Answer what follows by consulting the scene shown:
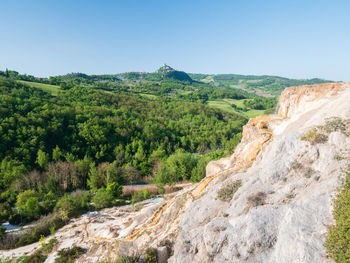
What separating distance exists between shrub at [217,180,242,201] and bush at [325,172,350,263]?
715 centimetres

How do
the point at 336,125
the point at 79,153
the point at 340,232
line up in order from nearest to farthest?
the point at 340,232, the point at 336,125, the point at 79,153

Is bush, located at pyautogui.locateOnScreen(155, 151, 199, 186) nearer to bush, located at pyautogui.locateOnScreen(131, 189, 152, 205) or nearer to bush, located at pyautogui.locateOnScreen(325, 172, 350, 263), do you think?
bush, located at pyautogui.locateOnScreen(131, 189, 152, 205)

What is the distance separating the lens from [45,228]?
30.3 m

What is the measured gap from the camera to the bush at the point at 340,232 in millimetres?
8875

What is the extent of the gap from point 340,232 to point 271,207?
3897 millimetres

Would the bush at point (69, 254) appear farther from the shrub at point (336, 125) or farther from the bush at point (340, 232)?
the shrub at point (336, 125)

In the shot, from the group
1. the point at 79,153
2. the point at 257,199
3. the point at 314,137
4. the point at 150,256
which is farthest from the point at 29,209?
the point at 314,137

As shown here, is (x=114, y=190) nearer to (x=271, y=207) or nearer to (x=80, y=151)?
(x=271, y=207)

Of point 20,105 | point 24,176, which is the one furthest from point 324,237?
point 20,105

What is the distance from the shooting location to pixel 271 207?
508 inches

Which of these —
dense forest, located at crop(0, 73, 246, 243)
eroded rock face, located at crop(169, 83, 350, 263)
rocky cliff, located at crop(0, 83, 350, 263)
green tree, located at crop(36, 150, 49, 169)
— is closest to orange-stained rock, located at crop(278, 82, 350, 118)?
rocky cliff, located at crop(0, 83, 350, 263)

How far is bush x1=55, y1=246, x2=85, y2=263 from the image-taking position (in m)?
21.0

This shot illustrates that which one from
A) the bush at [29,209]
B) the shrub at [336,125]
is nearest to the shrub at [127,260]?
the shrub at [336,125]

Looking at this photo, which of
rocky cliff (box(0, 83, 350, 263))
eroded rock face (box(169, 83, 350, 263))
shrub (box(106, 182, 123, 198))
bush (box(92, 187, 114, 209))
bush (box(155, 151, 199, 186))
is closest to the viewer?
eroded rock face (box(169, 83, 350, 263))
